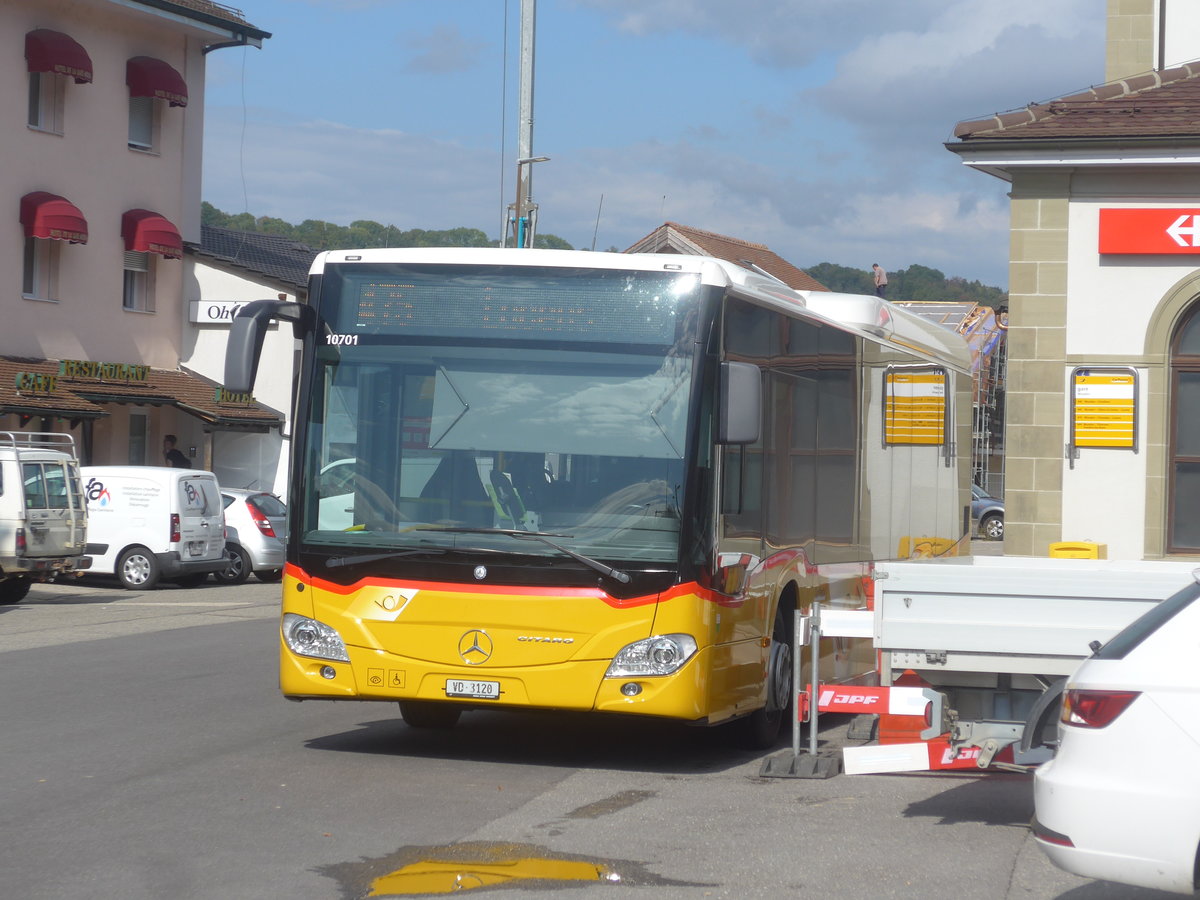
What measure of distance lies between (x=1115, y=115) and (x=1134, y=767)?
11.6 metres

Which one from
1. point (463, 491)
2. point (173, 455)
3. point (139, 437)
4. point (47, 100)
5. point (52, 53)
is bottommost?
point (463, 491)

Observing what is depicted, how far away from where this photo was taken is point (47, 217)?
1272 inches

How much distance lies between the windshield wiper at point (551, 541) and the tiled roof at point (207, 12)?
2864cm

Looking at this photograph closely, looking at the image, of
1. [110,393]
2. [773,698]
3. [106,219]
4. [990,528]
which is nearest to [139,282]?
[106,219]

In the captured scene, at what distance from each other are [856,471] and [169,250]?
26.3 m

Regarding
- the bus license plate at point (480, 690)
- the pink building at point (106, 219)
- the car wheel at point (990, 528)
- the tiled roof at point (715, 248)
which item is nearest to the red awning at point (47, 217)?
the pink building at point (106, 219)

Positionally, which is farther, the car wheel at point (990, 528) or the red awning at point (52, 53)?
the car wheel at point (990, 528)

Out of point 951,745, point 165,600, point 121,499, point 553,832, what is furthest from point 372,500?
point 121,499

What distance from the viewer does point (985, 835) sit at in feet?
25.8

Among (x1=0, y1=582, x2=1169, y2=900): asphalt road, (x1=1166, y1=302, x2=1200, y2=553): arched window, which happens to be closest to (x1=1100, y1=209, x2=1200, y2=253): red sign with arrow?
(x1=1166, y1=302, x2=1200, y2=553): arched window

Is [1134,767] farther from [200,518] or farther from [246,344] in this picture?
[200,518]

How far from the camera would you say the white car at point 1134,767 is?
5.43 m

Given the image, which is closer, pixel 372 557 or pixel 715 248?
pixel 372 557

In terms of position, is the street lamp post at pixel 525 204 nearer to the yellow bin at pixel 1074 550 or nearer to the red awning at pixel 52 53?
the red awning at pixel 52 53
